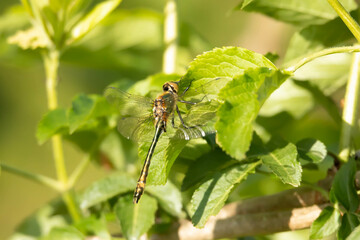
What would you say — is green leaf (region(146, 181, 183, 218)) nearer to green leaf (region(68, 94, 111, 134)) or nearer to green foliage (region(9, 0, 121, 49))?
green leaf (region(68, 94, 111, 134))

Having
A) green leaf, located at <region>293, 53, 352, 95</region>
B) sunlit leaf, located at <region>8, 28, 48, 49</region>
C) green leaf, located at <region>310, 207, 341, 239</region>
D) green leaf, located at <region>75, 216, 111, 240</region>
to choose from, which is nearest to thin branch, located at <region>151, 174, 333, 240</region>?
green leaf, located at <region>310, 207, 341, 239</region>

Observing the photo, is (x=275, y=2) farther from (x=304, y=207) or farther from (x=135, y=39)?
(x=135, y=39)

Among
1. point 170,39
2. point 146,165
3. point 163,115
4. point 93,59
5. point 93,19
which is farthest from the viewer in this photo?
point 93,59

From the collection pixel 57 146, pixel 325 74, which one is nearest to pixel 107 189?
pixel 57 146

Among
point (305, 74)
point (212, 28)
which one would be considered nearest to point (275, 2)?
point (305, 74)

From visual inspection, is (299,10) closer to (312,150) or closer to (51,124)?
(312,150)

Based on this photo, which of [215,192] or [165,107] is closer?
[215,192]

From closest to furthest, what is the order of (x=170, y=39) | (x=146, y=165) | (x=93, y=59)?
(x=146, y=165)
(x=170, y=39)
(x=93, y=59)

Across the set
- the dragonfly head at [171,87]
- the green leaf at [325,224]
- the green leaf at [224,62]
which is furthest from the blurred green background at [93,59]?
the green leaf at [325,224]
